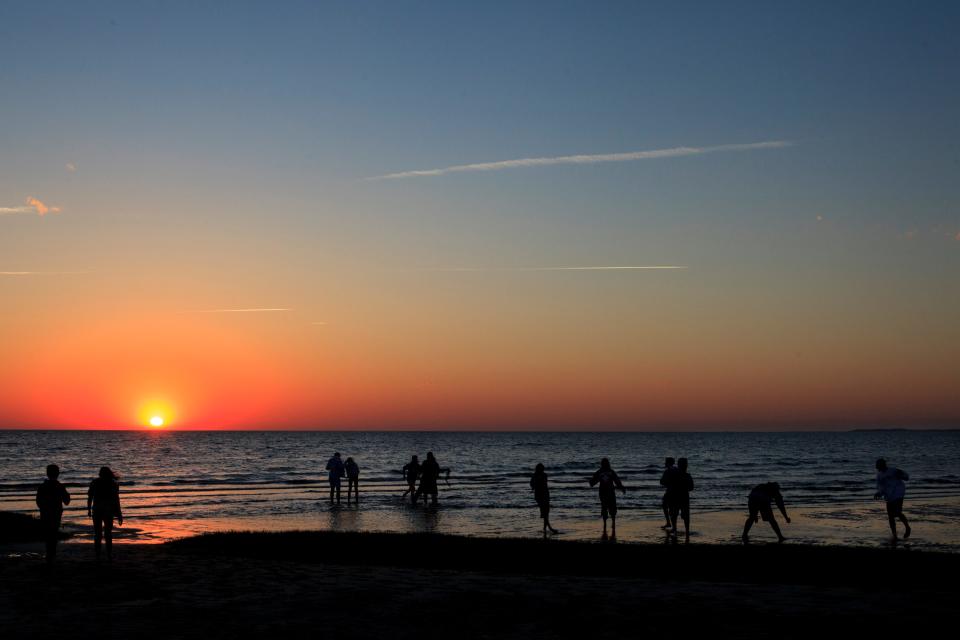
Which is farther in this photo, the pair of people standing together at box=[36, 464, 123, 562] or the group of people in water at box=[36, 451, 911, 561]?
the group of people in water at box=[36, 451, 911, 561]

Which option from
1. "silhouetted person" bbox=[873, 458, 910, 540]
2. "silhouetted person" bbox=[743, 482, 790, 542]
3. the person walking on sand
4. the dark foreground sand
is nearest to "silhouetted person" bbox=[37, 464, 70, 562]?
the dark foreground sand

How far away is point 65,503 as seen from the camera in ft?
55.8

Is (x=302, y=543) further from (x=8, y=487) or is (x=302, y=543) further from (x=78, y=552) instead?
(x=8, y=487)

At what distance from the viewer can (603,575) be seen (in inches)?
612

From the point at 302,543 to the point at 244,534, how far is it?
2953mm

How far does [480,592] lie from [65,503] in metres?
8.77

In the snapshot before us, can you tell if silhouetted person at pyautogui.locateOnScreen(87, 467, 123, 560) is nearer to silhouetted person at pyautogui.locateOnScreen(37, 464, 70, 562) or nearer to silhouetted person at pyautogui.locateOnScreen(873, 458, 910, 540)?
silhouetted person at pyautogui.locateOnScreen(37, 464, 70, 562)

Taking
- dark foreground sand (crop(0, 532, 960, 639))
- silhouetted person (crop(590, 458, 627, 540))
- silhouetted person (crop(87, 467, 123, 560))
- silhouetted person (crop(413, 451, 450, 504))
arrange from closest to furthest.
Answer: dark foreground sand (crop(0, 532, 960, 639)), silhouetted person (crop(87, 467, 123, 560)), silhouetted person (crop(590, 458, 627, 540)), silhouetted person (crop(413, 451, 450, 504))

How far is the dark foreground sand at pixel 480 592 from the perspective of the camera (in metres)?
11.0

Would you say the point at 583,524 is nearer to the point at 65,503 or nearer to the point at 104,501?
the point at 104,501

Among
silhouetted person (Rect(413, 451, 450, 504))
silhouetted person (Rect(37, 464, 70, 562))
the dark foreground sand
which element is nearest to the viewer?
the dark foreground sand

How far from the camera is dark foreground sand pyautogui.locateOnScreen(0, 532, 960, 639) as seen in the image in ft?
36.2

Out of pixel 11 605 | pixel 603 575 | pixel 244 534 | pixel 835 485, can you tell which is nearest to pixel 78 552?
pixel 244 534

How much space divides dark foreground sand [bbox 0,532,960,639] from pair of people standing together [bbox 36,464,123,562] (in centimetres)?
50
